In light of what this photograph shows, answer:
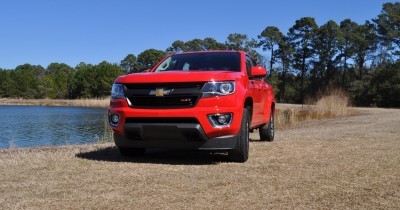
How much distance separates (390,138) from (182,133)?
5.51 metres

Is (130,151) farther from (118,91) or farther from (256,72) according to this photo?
(256,72)

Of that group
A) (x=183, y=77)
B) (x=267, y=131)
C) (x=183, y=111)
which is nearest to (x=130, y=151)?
(x=183, y=111)

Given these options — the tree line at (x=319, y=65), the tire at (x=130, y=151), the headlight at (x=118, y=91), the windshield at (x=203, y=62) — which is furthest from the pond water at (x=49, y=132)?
the tree line at (x=319, y=65)

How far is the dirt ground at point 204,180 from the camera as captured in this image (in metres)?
3.99

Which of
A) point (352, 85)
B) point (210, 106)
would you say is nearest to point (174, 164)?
point (210, 106)

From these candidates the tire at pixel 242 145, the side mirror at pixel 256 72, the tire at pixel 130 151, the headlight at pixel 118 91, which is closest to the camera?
the tire at pixel 242 145

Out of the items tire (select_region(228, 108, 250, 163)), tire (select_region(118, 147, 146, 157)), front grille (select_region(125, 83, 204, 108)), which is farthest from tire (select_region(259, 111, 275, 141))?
front grille (select_region(125, 83, 204, 108))

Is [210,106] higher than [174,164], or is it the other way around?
[210,106]

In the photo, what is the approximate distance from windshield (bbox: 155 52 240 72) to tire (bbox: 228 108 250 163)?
110 centimetres

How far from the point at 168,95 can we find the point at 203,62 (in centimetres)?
166

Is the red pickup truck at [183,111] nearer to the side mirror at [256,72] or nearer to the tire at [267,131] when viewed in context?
the side mirror at [256,72]

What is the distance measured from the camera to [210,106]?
18.8 ft

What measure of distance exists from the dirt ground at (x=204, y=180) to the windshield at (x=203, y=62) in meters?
1.47

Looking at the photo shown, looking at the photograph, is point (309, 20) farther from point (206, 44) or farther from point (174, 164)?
point (174, 164)
